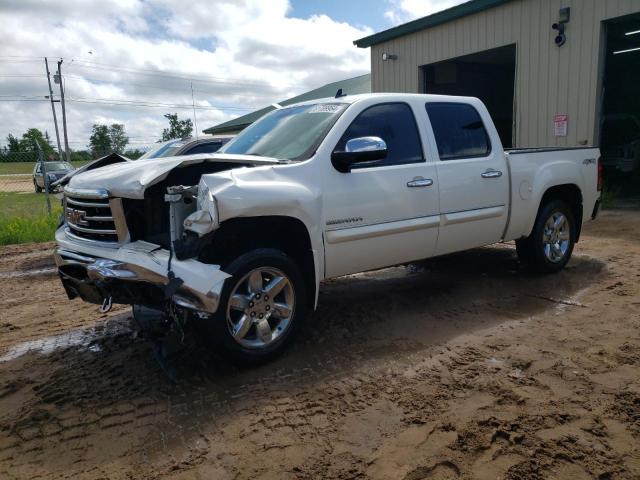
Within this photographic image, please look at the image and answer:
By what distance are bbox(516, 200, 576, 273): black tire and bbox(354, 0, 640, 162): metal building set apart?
5.88 meters

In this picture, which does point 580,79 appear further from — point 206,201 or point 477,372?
point 206,201

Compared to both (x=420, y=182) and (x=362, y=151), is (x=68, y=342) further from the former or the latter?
(x=420, y=182)

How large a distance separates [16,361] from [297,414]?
97.3 inches

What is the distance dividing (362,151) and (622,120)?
13.3 meters

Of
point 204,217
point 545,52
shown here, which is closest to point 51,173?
point 545,52

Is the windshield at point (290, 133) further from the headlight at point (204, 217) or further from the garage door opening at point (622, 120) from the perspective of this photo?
the garage door opening at point (622, 120)

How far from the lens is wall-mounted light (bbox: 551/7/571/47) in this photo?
1095 cm

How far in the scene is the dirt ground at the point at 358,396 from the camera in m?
2.68

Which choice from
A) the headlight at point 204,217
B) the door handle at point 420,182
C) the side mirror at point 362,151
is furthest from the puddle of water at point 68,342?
the door handle at point 420,182

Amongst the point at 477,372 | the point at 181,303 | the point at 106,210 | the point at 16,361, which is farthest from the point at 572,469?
the point at 16,361

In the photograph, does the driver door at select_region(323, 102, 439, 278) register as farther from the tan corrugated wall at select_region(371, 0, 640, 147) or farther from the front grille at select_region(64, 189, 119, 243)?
the tan corrugated wall at select_region(371, 0, 640, 147)

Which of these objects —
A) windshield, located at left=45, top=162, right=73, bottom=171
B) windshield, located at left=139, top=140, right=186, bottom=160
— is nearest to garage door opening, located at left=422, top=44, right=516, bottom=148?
windshield, located at left=139, top=140, right=186, bottom=160

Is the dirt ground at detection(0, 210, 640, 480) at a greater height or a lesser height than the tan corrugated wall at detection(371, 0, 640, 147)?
lesser

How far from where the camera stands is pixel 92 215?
3.85 m
